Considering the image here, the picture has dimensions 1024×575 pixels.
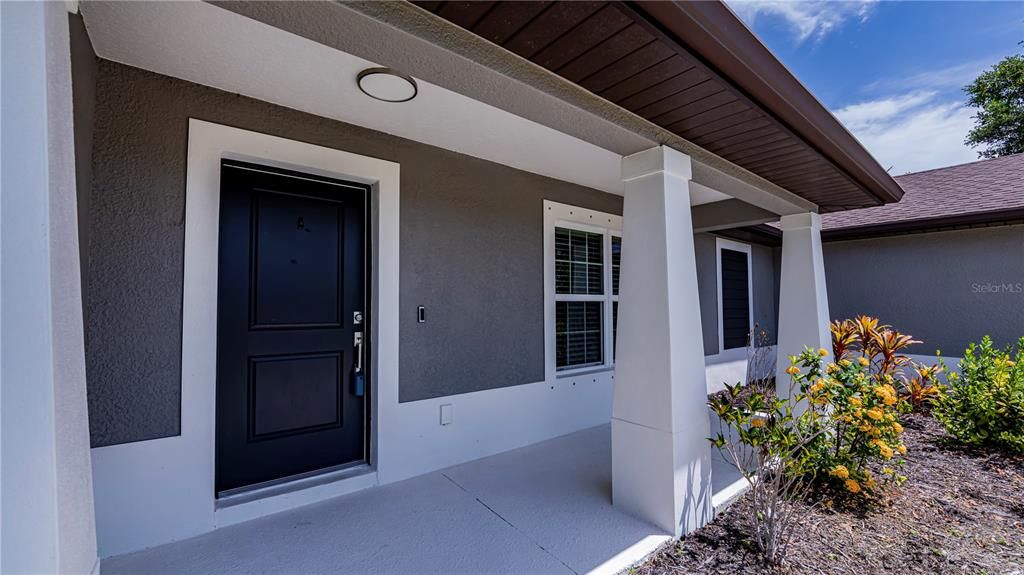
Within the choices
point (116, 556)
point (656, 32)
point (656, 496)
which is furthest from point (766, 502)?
point (116, 556)

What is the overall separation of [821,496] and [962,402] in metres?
2.52

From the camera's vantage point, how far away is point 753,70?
2107mm

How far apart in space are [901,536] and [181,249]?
4777mm

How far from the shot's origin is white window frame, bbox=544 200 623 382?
14.9ft

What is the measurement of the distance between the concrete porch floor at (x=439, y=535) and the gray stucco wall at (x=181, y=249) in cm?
72

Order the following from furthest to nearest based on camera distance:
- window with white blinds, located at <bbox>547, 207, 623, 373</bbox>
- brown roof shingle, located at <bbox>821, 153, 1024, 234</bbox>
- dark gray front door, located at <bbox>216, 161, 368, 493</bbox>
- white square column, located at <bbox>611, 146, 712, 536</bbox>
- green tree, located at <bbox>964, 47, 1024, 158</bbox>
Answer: green tree, located at <bbox>964, 47, 1024, 158</bbox> < brown roof shingle, located at <bbox>821, 153, 1024, 234</bbox> < window with white blinds, located at <bbox>547, 207, 623, 373</bbox> < dark gray front door, located at <bbox>216, 161, 368, 493</bbox> < white square column, located at <bbox>611, 146, 712, 536</bbox>

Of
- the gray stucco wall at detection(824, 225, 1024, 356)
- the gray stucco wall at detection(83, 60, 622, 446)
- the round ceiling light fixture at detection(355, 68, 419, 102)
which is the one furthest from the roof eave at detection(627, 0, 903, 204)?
the gray stucco wall at detection(824, 225, 1024, 356)

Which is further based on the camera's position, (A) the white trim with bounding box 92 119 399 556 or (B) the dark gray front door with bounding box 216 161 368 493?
(B) the dark gray front door with bounding box 216 161 368 493

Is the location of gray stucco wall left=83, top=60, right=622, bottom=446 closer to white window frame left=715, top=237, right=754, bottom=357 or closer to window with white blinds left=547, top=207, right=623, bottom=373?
window with white blinds left=547, top=207, right=623, bottom=373

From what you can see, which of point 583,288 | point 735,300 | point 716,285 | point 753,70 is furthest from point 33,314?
point 735,300

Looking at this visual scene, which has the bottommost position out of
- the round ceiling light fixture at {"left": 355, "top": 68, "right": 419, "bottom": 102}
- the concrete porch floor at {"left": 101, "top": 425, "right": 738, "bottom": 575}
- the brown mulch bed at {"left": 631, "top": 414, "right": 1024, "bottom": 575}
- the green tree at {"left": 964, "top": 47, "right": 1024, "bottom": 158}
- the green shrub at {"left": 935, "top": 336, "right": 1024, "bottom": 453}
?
the brown mulch bed at {"left": 631, "top": 414, "right": 1024, "bottom": 575}

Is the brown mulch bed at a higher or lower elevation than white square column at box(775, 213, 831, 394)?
lower

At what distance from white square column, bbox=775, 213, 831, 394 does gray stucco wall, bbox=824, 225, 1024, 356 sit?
11.8 ft

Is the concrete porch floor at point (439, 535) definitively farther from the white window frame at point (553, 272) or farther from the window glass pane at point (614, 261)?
the window glass pane at point (614, 261)
